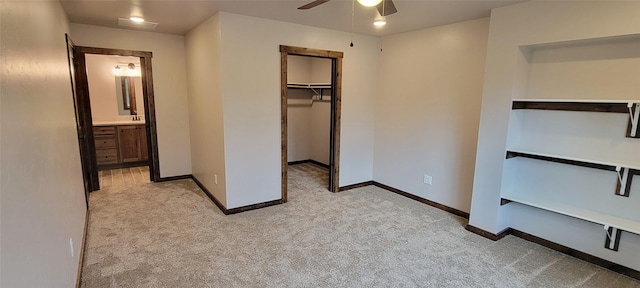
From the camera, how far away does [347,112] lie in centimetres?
464

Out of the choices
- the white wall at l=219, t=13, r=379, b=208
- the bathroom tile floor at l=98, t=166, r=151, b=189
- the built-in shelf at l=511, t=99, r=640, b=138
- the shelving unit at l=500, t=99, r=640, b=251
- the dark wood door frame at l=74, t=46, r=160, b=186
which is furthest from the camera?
the bathroom tile floor at l=98, t=166, r=151, b=189

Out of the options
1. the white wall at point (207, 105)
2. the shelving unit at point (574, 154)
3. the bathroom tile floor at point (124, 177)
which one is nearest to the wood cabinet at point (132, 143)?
the bathroom tile floor at point (124, 177)

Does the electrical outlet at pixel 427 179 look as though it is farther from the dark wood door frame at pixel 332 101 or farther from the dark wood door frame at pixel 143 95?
the dark wood door frame at pixel 143 95

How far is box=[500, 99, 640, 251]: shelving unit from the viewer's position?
8.46ft

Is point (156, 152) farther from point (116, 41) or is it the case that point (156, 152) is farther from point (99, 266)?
point (99, 266)

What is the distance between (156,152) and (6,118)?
13.7ft

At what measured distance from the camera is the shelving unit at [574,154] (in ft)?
8.46

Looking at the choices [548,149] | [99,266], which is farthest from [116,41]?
[548,149]

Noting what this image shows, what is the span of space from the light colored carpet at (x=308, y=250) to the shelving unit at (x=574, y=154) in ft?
1.57

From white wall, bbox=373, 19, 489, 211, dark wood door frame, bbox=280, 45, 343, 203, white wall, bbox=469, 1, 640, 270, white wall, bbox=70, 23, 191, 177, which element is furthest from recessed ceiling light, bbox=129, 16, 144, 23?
white wall, bbox=469, 1, 640, 270

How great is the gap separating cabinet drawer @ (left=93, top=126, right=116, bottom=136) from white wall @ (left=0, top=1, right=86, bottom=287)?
363 cm

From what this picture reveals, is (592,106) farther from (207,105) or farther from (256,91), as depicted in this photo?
(207,105)

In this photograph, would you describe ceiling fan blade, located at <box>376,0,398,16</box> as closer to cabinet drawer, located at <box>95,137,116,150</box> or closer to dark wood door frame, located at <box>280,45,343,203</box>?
dark wood door frame, located at <box>280,45,343,203</box>

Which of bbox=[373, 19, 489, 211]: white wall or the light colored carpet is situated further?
bbox=[373, 19, 489, 211]: white wall
